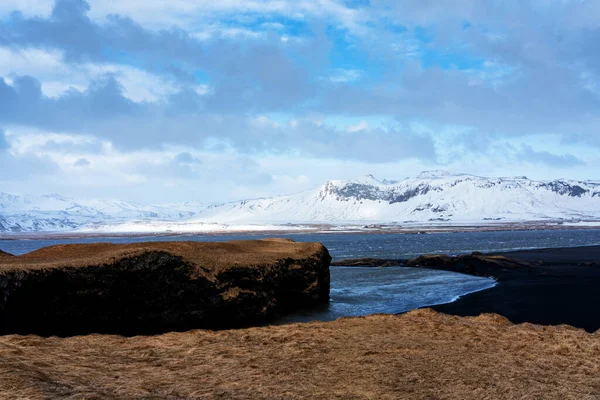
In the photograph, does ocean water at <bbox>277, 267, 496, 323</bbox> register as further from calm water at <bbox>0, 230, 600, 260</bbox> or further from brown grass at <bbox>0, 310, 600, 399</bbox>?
→ calm water at <bbox>0, 230, 600, 260</bbox>

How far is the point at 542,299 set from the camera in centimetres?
3080

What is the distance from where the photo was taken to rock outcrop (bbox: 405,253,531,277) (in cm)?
5035

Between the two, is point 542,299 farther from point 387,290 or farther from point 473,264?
point 473,264

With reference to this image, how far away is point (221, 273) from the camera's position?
24.0 meters

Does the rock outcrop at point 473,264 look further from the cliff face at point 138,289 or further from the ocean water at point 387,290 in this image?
the cliff face at point 138,289

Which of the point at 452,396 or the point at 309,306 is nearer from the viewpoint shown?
the point at 452,396

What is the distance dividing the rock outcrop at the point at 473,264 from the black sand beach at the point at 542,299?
3189 mm

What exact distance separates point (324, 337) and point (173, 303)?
8.24 metres

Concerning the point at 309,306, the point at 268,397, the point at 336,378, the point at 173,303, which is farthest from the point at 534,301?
the point at 268,397

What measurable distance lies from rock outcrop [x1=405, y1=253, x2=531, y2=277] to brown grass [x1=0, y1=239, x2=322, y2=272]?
22746 millimetres

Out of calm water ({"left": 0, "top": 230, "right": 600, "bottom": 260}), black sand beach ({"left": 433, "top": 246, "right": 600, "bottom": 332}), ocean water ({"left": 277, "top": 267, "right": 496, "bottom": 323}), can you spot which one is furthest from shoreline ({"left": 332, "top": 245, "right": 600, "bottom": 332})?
calm water ({"left": 0, "top": 230, "right": 600, "bottom": 260})

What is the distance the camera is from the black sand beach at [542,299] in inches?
986

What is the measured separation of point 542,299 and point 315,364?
21932 mm

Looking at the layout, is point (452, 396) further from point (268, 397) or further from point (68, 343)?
point (68, 343)
